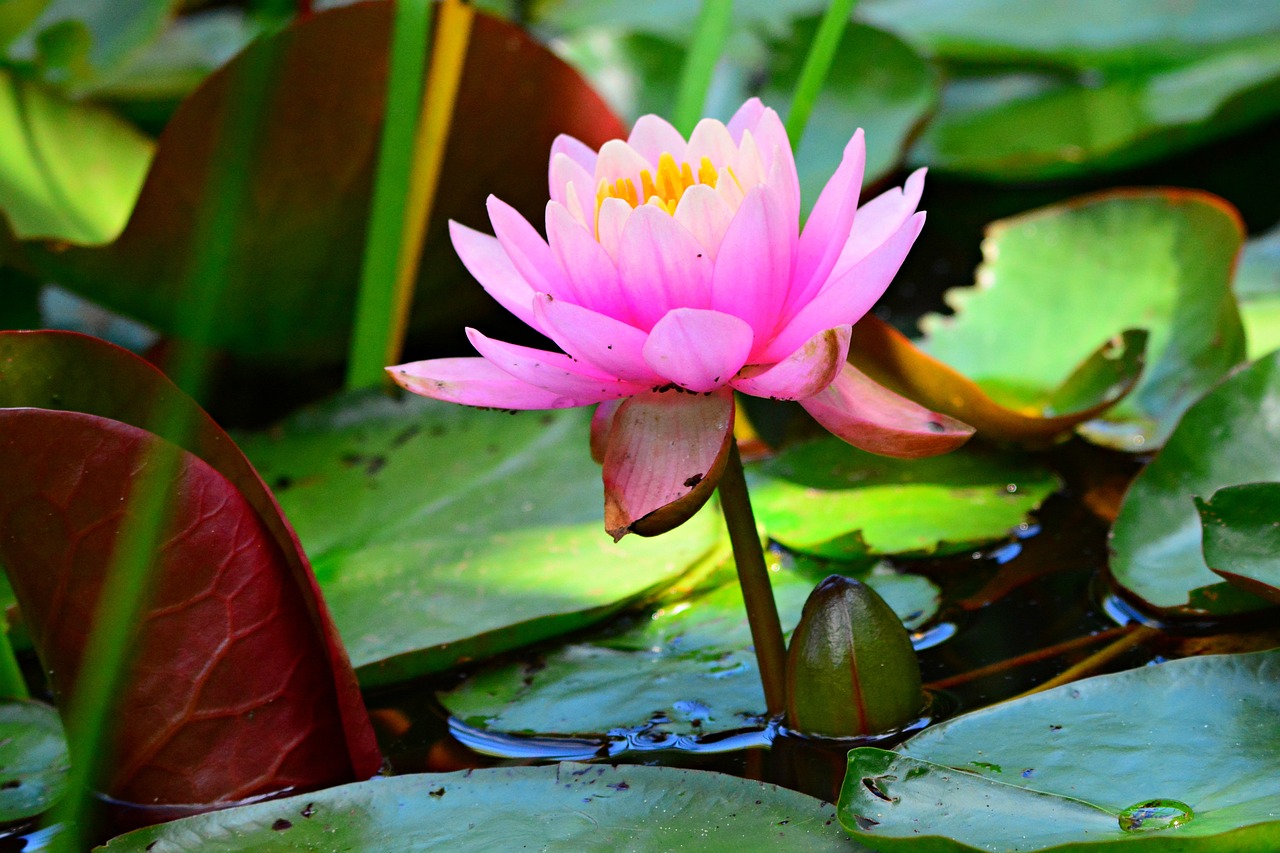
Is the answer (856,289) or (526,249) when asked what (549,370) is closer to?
(526,249)

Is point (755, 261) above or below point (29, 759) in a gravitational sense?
above

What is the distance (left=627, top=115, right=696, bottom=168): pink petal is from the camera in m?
0.77

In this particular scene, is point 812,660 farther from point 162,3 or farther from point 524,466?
point 162,3

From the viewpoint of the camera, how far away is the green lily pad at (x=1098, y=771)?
609mm

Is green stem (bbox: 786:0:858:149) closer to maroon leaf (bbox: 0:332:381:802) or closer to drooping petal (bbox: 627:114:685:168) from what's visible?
drooping petal (bbox: 627:114:685:168)

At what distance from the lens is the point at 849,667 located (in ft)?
2.46

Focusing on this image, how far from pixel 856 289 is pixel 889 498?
561mm

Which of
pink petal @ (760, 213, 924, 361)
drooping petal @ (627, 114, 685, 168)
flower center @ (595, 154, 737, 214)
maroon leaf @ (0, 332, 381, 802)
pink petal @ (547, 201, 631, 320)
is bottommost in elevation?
maroon leaf @ (0, 332, 381, 802)

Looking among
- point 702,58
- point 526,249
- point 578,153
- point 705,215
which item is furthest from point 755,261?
point 702,58

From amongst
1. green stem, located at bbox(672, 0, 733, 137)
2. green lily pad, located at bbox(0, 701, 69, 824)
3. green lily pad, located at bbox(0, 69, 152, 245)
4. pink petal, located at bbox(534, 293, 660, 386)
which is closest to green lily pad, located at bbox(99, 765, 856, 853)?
green lily pad, located at bbox(0, 701, 69, 824)

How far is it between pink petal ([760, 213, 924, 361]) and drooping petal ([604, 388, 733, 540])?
0.07 m

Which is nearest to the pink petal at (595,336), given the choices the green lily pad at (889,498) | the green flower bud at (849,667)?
the green flower bud at (849,667)

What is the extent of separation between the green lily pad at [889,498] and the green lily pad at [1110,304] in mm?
157

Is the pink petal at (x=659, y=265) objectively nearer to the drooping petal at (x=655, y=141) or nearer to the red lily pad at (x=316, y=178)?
the drooping petal at (x=655, y=141)
